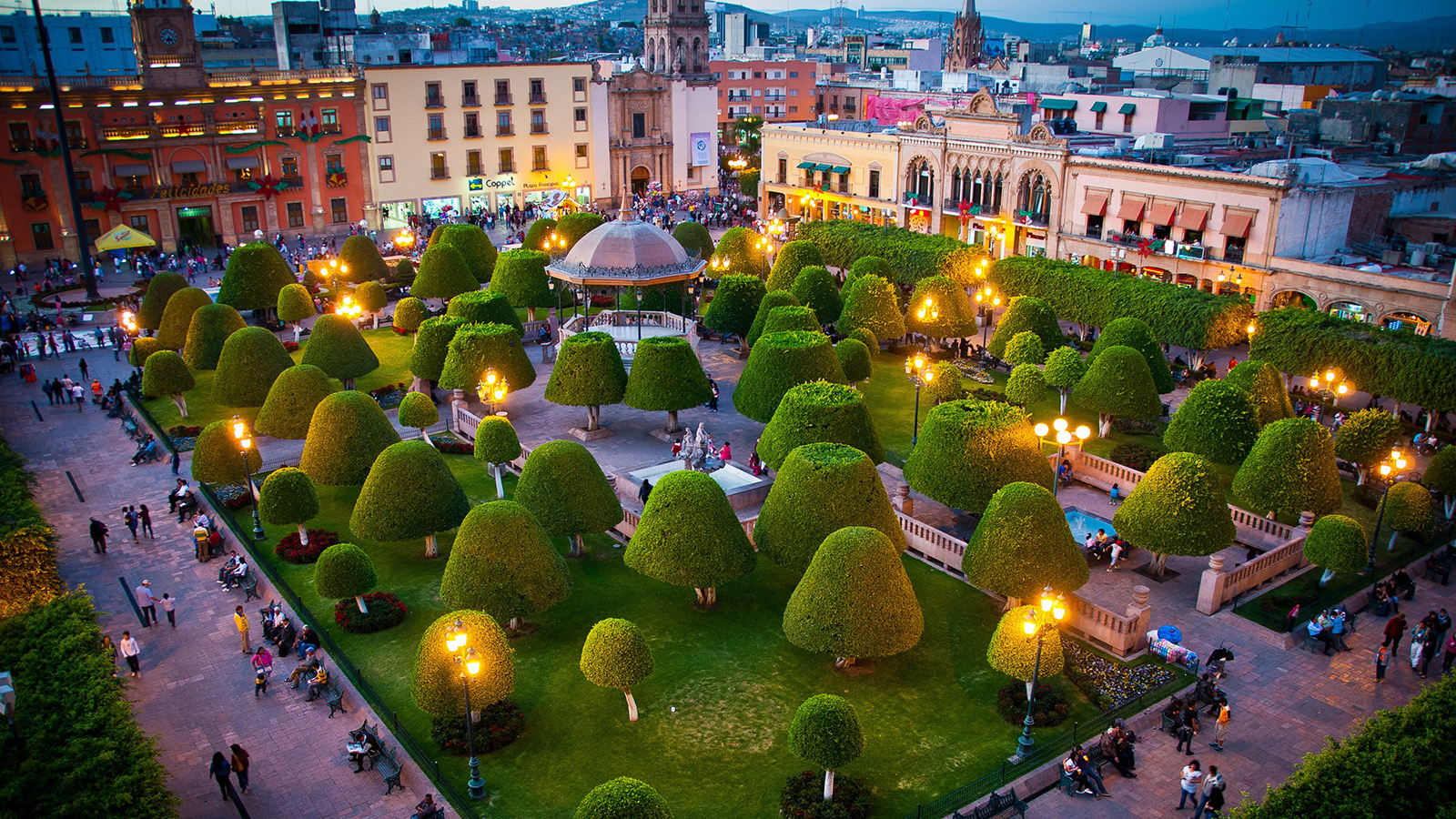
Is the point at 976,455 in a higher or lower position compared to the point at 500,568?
higher

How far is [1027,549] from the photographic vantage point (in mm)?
26844

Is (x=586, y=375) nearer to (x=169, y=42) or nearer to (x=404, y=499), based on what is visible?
(x=404, y=499)

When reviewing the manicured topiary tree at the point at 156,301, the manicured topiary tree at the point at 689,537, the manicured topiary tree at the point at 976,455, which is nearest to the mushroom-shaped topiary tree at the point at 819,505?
the manicured topiary tree at the point at 689,537

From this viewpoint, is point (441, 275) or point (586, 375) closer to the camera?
point (586, 375)

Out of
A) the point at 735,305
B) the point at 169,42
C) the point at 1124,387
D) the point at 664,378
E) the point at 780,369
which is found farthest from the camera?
the point at 169,42

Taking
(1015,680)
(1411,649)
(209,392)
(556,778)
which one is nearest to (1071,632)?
(1015,680)

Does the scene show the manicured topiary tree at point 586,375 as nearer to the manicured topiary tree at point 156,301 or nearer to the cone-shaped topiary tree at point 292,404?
the cone-shaped topiary tree at point 292,404

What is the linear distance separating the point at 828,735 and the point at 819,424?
13.8m

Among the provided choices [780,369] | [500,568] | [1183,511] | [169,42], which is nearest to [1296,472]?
[1183,511]

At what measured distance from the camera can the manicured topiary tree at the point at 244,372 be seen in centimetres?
4266

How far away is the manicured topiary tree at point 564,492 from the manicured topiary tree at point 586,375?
401 inches

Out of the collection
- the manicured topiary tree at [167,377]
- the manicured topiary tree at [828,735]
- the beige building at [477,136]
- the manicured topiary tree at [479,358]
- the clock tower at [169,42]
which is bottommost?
the manicured topiary tree at [828,735]

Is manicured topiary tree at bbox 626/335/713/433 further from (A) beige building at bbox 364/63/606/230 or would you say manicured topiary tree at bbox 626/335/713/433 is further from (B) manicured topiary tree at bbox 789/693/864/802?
(A) beige building at bbox 364/63/606/230

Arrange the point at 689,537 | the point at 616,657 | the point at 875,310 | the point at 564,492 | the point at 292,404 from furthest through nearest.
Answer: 1. the point at 875,310
2. the point at 292,404
3. the point at 564,492
4. the point at 689,537
5. the point at 616,657
